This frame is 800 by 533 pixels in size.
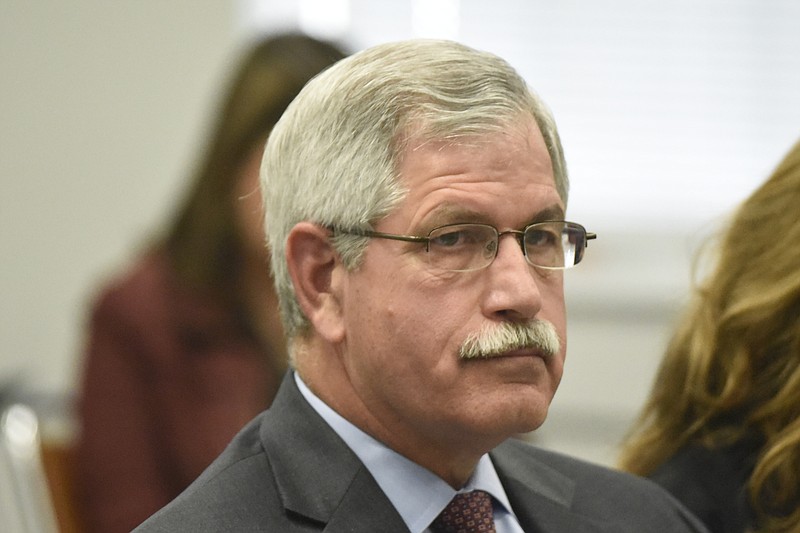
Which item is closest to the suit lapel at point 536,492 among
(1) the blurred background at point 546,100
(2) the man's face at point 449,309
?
(2) the man's face at point 449,309

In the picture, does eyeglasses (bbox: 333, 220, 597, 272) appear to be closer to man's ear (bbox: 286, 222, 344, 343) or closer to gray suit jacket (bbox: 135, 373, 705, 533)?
man's ear (bbox: 286, 222, 344, 343)

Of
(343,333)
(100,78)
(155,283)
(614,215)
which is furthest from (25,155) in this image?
(343,333)

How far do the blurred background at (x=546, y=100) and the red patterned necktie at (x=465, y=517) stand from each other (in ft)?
7.13

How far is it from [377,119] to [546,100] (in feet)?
8.40

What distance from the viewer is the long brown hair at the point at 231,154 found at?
3.03m

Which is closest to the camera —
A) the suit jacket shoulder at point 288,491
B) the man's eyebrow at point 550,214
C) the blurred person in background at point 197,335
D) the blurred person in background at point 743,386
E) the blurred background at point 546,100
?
the suit jacket shoulder at point 288,491

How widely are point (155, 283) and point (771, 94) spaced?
7.53 feet

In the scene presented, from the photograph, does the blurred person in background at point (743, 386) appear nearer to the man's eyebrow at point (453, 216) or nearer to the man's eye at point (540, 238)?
the man's eye at point (540, 238)

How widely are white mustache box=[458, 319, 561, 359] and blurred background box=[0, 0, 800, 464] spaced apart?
228 cm

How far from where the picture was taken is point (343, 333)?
1761mm

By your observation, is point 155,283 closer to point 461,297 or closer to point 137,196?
point 137,196

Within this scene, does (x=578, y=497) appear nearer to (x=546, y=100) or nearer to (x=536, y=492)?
(x=536, y=492)

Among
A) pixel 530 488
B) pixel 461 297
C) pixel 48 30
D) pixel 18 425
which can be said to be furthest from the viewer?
pixel 48 30

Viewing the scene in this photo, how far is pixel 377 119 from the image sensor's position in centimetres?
171
